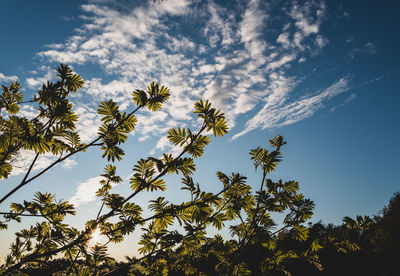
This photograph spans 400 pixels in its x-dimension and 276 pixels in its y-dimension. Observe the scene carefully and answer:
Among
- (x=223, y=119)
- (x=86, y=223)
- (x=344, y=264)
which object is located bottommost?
(x=344, y=264)

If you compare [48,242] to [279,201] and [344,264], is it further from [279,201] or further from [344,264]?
[344,264]

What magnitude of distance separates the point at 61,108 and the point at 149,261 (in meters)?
2.54

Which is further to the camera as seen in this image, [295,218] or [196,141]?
[295,218]

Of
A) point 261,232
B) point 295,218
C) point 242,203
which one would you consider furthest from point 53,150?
point 295,218

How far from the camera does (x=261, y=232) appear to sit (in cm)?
276

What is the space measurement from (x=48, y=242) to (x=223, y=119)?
2.93m

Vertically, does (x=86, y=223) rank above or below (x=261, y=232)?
above

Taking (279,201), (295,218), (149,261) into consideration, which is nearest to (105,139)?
(149,261)

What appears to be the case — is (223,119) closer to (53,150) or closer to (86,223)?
(53,150)

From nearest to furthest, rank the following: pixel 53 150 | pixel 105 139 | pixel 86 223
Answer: pixel 105 139 < pixel 53 150 < pixel 86 223

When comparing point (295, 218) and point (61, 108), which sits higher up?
point (61, 108)

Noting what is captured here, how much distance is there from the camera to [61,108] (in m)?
2.34

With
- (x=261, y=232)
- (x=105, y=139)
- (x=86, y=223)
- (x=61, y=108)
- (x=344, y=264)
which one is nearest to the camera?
(x=61, y=108)

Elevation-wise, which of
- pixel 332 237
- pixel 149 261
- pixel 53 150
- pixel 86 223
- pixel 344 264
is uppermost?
pixel 53 150
